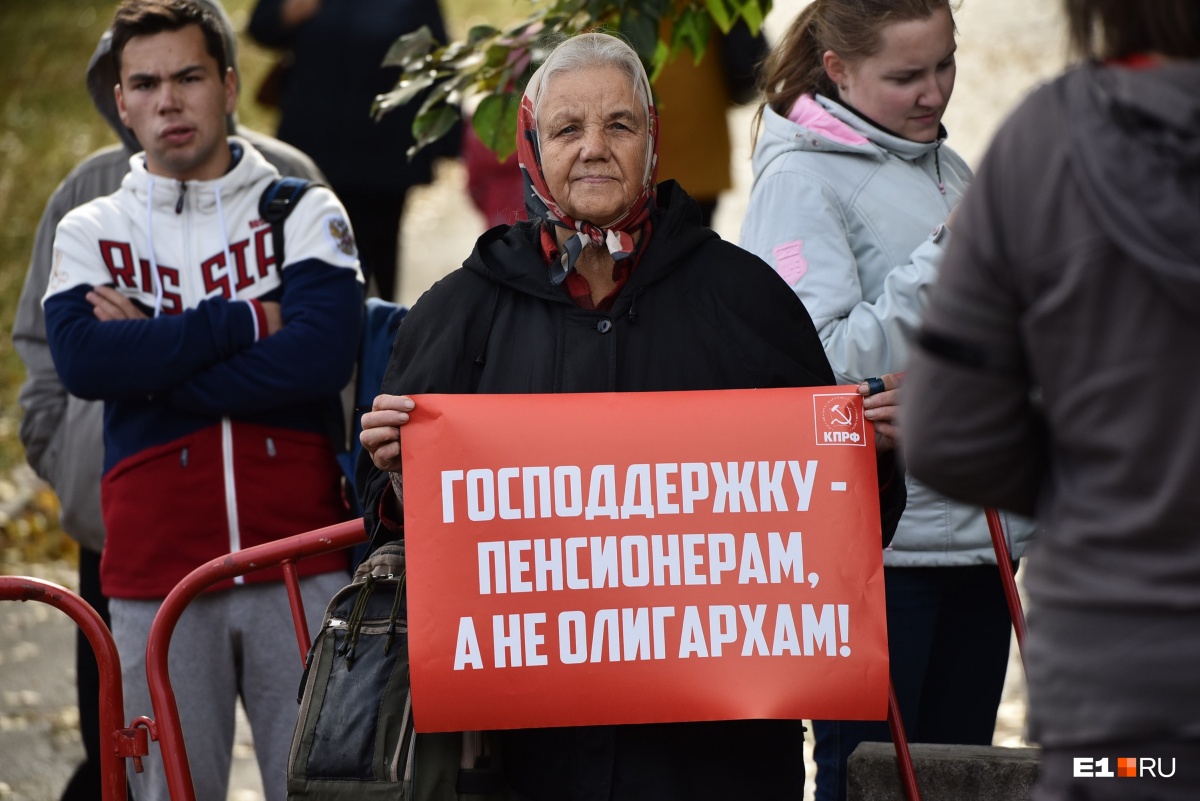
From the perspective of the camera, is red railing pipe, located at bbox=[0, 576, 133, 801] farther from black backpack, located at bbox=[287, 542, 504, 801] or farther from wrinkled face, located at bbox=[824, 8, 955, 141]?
wrinkled face, located at bbox=[824, 8, 955, 141]

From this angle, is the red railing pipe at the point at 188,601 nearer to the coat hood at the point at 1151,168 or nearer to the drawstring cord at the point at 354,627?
the drawstring cord at the point at 354,627

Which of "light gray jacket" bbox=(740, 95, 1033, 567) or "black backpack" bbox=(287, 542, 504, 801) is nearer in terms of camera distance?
"black backpack" bbox=(287, 542, 504, 801)

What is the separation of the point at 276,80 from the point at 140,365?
13.7 feet

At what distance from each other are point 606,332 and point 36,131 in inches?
546

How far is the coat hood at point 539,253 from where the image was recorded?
2.99m

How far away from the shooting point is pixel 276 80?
773cm

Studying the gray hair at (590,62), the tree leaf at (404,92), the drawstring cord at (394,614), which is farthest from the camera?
the tree leaf at (404,92)

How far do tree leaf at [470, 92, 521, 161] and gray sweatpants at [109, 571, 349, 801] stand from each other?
1.30 m

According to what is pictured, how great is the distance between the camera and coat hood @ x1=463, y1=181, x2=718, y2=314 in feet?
9.82

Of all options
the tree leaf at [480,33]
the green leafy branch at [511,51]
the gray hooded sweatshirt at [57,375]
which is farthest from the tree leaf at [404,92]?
the gray hooded sweatshirt at [57,375]

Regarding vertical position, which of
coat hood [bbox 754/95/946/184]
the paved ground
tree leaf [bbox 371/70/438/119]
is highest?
tree leaf [bbox 371/70/438/119]

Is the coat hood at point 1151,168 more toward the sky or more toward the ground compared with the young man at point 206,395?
more toward the sky

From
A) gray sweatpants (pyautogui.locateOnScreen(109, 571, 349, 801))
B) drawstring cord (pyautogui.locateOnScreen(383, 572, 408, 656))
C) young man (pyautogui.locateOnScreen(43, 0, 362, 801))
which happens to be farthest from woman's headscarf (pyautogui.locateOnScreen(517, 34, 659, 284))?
gray sweatpants (pyautogui.locateOnScreen(109, 571, 349, 801))

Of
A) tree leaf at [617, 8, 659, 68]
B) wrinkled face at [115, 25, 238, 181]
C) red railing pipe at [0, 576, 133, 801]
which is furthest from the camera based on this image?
tree leaf at [617, 8, 659, 68]
